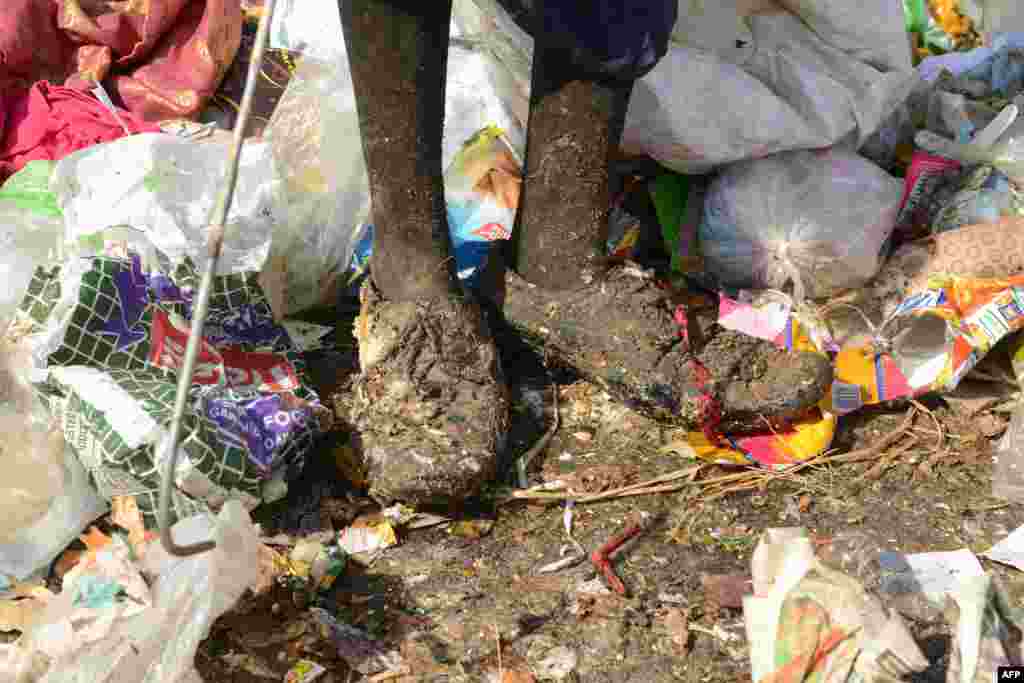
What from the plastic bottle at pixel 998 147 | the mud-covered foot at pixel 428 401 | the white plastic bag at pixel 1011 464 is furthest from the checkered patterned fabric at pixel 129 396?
the plastic bottle at pixel 998 147

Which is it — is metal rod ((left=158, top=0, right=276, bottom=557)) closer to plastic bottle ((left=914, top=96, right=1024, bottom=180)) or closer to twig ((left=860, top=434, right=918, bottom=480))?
twig ((left=860, top=434, right=918, bottom=480))

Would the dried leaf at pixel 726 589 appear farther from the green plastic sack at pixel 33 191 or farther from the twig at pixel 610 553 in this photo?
the green plastic sack at pixel 33 191

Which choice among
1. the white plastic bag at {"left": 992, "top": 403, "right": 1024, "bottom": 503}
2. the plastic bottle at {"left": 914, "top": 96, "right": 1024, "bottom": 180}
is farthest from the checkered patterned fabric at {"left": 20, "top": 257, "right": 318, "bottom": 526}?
the plastic bottle at {"left": 914, "top": 96, "right": 1024, "bottom": 180}

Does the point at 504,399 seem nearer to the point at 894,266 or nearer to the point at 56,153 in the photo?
the point at 894,266

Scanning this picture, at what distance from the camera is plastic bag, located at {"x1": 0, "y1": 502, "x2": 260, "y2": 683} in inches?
44.8

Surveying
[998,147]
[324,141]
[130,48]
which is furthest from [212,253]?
[998,147]

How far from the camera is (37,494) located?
142 centimetres

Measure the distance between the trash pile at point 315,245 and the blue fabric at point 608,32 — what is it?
0.40 m

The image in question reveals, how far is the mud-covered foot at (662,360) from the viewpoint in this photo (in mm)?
1593

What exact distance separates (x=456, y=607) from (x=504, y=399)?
1.22 feet

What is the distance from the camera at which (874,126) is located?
1.96m

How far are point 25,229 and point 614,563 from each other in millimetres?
1272

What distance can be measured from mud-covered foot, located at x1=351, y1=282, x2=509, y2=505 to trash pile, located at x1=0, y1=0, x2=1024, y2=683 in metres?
0.08

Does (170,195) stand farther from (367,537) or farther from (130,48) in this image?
(367,537)
